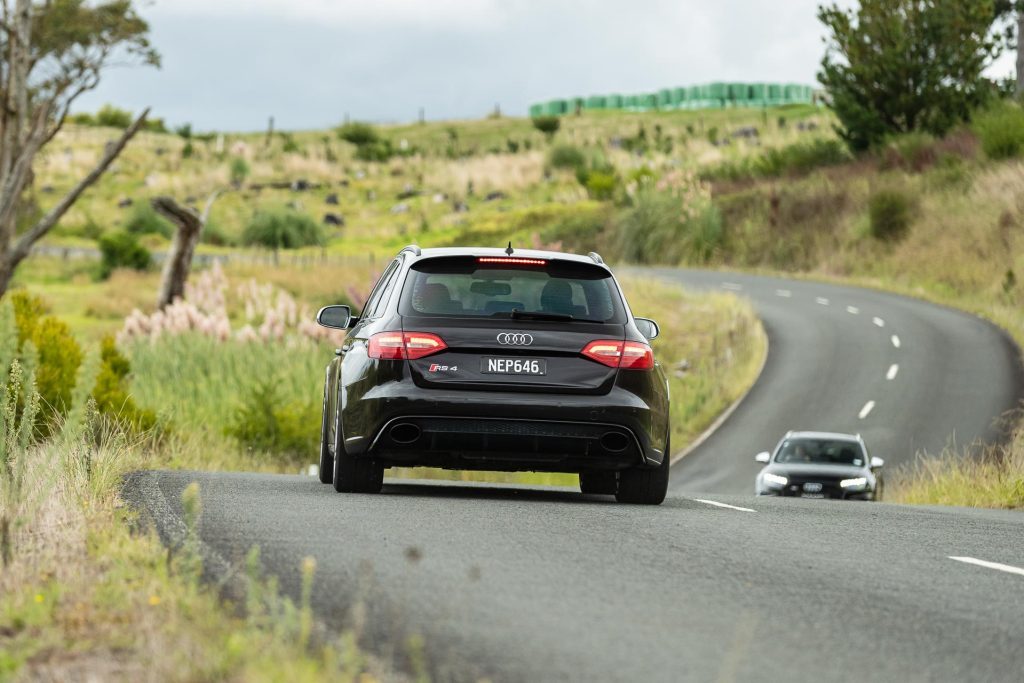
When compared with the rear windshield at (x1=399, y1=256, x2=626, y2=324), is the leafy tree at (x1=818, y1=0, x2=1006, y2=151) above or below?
above

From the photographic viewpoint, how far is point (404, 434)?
11305mm

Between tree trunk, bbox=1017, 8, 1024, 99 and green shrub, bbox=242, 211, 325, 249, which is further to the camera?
green shrub, bbox=242, 211, 325, 249

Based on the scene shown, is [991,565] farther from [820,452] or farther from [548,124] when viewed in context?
[548,124]

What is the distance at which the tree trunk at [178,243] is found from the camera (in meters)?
32.1

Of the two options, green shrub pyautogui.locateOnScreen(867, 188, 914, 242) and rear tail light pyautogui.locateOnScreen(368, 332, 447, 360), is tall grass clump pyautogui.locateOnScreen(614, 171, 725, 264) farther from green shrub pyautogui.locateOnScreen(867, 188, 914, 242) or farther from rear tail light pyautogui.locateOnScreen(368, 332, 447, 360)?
rear tail light pyautogui.locateOnScreen(368, 332, 447, 360)

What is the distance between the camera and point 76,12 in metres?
36.7

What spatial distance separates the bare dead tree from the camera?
3206 centimetres

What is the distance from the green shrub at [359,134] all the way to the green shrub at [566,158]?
26.4 metres

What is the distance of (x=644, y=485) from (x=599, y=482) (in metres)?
1.23

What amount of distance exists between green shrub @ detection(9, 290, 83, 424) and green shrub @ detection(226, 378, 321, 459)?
11.8 ft

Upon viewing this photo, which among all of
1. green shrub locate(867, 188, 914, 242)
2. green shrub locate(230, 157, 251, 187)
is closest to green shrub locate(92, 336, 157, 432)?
green shrub locate(867, 188, 914, 242)

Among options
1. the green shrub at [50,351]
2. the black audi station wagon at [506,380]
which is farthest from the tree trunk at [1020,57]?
the black audi station wagon at [506,380]

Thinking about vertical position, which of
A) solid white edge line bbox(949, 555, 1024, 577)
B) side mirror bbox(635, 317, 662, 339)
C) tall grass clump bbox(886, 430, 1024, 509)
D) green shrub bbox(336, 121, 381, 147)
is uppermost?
green shrub bbox(336, 121, 381, 147)

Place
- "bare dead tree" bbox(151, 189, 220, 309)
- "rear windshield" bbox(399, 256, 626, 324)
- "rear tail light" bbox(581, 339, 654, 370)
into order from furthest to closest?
1. "bare dead tree" bbox(151, 189, 220, 309)
2. "rear windshield" bbox(399, 256, 626, 324)
3. "rear tail light" bbox(581, 339, 654, 370)
